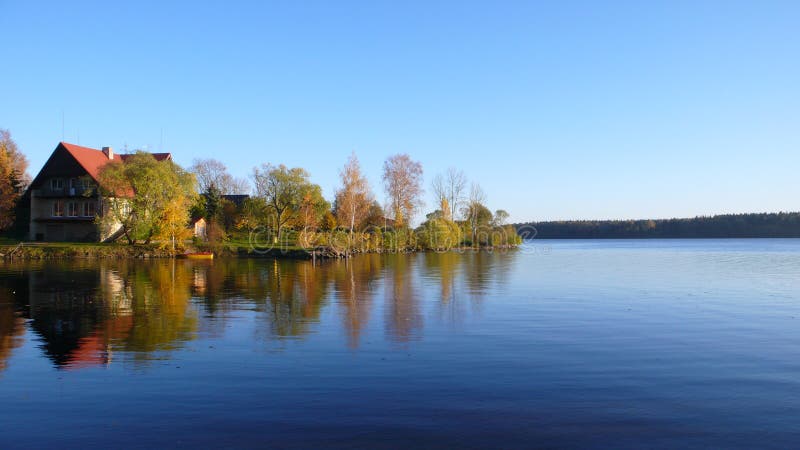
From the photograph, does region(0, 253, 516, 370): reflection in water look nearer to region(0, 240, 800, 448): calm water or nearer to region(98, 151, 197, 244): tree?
region(0, 240, 800, 448): calm water

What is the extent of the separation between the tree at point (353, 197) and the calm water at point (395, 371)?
1887 inches

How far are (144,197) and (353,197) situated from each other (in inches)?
995

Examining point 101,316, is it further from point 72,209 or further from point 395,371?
point 72,209

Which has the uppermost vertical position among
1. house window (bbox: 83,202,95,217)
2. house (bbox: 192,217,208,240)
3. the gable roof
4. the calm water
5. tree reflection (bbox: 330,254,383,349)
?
the gable roof

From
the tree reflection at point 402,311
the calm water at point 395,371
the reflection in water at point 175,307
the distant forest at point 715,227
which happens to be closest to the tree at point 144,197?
the reflection in water at point 175,307

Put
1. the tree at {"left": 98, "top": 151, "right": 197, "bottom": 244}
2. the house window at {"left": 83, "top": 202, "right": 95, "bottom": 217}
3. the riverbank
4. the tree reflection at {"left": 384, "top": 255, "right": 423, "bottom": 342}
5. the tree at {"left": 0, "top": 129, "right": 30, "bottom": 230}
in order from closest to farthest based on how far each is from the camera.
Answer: the tree reflection at {"left": 384, "top": 255, "right": 423, "bottom": 342} → the riverbank → the tree at {"left": 98, "top": 151, "right": 197, "bottom": 244} → the tree at {"left": 0, "top": 129, "right": 30, "bottom": 230} → the house window at {"left": 83, "top": 202, "right": 95, "bottom": 217}

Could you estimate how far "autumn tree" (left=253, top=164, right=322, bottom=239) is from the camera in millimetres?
71812

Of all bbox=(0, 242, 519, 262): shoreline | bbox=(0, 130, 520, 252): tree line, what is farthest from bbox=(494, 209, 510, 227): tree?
bbox=(0, 242, 519, 262): shoreline

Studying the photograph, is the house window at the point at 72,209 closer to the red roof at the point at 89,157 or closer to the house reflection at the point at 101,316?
the red roof at the point at 89,157

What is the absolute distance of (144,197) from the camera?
54.8 meters

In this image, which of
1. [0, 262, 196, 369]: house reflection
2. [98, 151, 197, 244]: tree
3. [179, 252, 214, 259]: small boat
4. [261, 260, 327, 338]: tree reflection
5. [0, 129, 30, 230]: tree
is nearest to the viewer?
[0, 262, 196, 369]: house reflection

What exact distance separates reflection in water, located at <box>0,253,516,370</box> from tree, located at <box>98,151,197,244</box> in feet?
66.3

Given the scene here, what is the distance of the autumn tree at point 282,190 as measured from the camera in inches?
2827

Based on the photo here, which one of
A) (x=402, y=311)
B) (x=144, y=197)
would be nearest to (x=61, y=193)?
(x=144, y=197)
